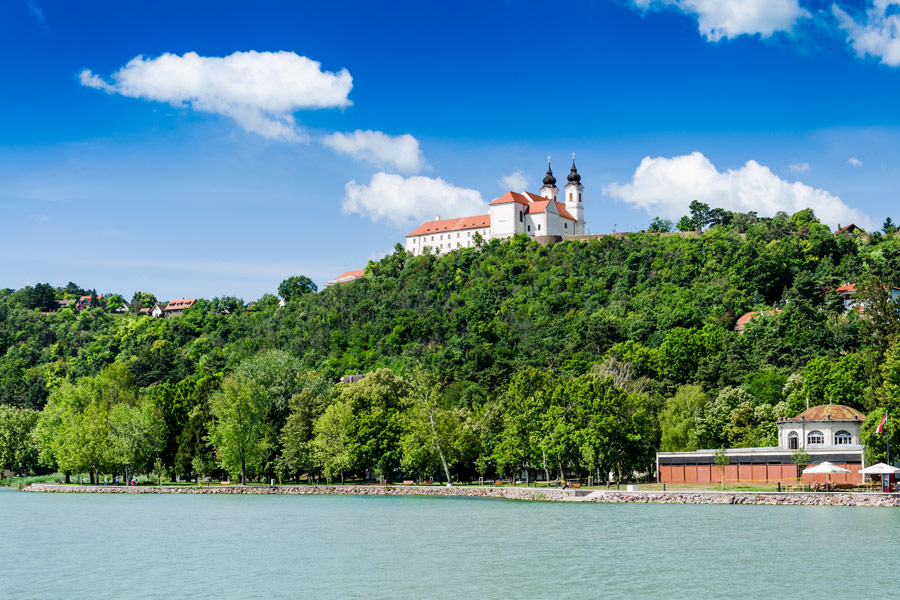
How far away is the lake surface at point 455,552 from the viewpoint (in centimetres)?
3041

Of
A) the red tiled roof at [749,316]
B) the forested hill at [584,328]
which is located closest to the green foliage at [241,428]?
the forested hill at [584,328]

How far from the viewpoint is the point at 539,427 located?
225 feet

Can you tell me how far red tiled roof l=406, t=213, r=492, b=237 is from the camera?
562ft

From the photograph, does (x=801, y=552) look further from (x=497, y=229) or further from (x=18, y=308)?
(x=18, y=308)

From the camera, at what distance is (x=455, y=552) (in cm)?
3812

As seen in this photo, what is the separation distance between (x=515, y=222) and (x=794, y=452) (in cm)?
10251

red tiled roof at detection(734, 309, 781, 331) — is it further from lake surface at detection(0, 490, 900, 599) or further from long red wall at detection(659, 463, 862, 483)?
lake surface at detection(0, 490, 900, 599)

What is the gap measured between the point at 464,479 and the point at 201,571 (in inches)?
1900

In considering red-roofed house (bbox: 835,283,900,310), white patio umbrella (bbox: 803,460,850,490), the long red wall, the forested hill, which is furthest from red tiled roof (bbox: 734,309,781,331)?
white patio umbrella (bbox: 803,460,850,490)

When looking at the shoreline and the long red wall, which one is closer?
the shoreline

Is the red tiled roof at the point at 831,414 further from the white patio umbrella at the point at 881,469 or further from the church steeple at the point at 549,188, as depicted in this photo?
the church steeple at the point at 549,188

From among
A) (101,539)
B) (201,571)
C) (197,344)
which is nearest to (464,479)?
(101,539)

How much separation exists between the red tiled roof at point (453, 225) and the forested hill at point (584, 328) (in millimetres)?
7140

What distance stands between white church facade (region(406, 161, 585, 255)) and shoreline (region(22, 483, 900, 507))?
95853mm
